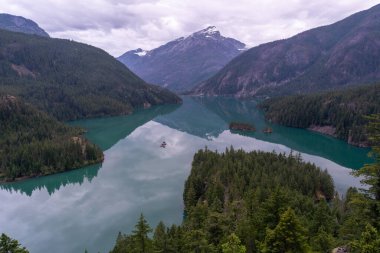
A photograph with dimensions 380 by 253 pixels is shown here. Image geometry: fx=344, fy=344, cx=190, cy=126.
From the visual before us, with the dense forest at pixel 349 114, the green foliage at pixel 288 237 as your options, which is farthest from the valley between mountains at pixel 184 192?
the dense forest at pixel 349 114

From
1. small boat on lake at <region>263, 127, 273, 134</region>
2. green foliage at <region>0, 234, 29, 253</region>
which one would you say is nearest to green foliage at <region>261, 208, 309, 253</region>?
green foliage at <region>0, 234, 29, 253</region>

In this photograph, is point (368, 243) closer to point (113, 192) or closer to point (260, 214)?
point (260, 214)

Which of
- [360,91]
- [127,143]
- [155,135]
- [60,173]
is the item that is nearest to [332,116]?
[360,91]

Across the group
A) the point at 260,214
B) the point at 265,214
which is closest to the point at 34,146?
the point at 260,214

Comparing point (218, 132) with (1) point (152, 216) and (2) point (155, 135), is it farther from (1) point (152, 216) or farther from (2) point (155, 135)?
(1) point (152, 216)

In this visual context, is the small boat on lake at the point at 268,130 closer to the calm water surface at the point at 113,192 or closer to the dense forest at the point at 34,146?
the calm water surface at the point at 113,192

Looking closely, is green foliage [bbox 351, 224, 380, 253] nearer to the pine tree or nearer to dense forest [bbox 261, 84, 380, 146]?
the pine tree
